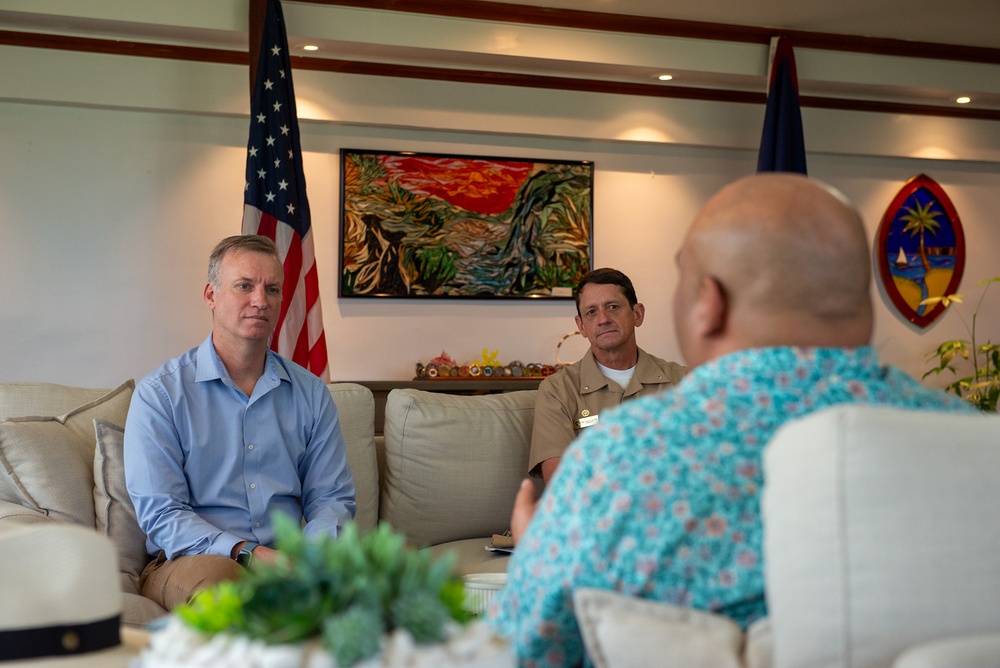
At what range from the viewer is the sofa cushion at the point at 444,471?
3219mm

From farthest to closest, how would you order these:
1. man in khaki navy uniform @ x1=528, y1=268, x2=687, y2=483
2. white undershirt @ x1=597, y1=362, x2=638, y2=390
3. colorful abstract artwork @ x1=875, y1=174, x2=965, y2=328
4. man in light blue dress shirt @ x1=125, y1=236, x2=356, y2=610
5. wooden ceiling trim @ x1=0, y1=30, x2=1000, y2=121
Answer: colorful abstract artwork @ x1=875, y1=174, x2=965, y2=328
wooden ceiling trim @ x1=0, y1=30, x2=1000, y2=121
white undershirt @ x1=597, y1=362, x2=638, y2=390
man in khaki navy uniform @ x1=528, y1=268, x2=687, y2=483
man in light blue dress shirt @ x1=125, y1=236, x2=356, y2=610

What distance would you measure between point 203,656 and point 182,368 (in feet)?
6.64

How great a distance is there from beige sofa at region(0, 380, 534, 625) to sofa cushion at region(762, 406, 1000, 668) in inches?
80.4

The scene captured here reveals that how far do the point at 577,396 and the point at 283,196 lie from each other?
2082 millimetres

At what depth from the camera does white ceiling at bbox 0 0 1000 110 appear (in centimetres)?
482

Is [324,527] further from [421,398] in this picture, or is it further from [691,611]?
[691,611]

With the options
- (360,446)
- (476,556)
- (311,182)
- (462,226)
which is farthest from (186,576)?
(462,226)

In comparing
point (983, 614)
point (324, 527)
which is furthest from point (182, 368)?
point (983, 614)

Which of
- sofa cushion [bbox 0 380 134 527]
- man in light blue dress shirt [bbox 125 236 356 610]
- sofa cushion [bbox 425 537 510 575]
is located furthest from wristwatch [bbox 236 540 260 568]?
sofa cushion [bbox 425 537 510 575]

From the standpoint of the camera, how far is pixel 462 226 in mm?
5703

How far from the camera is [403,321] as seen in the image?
5621mm

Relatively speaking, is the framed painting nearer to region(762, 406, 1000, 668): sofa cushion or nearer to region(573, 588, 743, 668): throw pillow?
region(573, 588, 743, 668): throw pillow

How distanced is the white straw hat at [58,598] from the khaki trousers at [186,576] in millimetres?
1284

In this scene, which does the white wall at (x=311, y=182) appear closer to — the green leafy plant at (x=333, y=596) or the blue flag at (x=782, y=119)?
the blue flag at (x=782, y=119)
